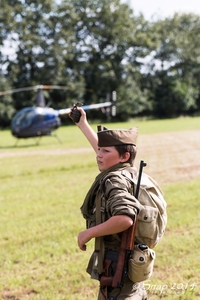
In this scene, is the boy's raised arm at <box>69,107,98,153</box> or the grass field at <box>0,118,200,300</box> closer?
the boy's raised arm at <box>69,107,98,153</box>

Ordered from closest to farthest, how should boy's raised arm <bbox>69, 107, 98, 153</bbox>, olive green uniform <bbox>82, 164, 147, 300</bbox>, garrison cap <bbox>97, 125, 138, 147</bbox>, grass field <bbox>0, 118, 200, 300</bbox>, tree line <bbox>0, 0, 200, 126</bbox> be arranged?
olive green uniform <bbox>82, 164, 147, 300</bbox> < garrison cap <bbox>97, 125, 138, 147</bbox> < boy's raised arm <bbox>69, 107, 98, 153</bbox> < grass field <bbox>0, 118, 200, 300</bbox> < tree line <bbox>0, 0, 200, 126</bbox>

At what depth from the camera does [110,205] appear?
2.27 meters

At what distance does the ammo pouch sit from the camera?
2307 millimetres

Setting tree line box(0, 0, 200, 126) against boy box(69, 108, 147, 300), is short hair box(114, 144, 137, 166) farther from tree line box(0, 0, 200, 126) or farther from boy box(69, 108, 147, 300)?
tree line box(0, 0, 200, 126)

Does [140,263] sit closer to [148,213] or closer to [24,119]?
[148,213]

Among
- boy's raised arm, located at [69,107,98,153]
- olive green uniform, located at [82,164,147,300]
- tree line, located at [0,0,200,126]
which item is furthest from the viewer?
tree line, located at [0,0,200,126]

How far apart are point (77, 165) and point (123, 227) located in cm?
1030

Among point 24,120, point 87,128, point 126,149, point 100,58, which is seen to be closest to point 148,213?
point 126,149

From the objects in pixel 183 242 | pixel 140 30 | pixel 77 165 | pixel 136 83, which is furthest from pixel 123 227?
pixel 140 30

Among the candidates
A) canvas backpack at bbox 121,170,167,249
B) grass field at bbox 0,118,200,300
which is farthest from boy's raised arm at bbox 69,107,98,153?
grass field at bbox 0,118,200,300

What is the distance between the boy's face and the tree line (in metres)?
41.8

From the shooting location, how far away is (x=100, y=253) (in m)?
2.40

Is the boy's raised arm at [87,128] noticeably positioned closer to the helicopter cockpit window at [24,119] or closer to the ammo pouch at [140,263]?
the ammo pouch at [140,263]

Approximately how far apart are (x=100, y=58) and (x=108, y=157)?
52400 millimetres
